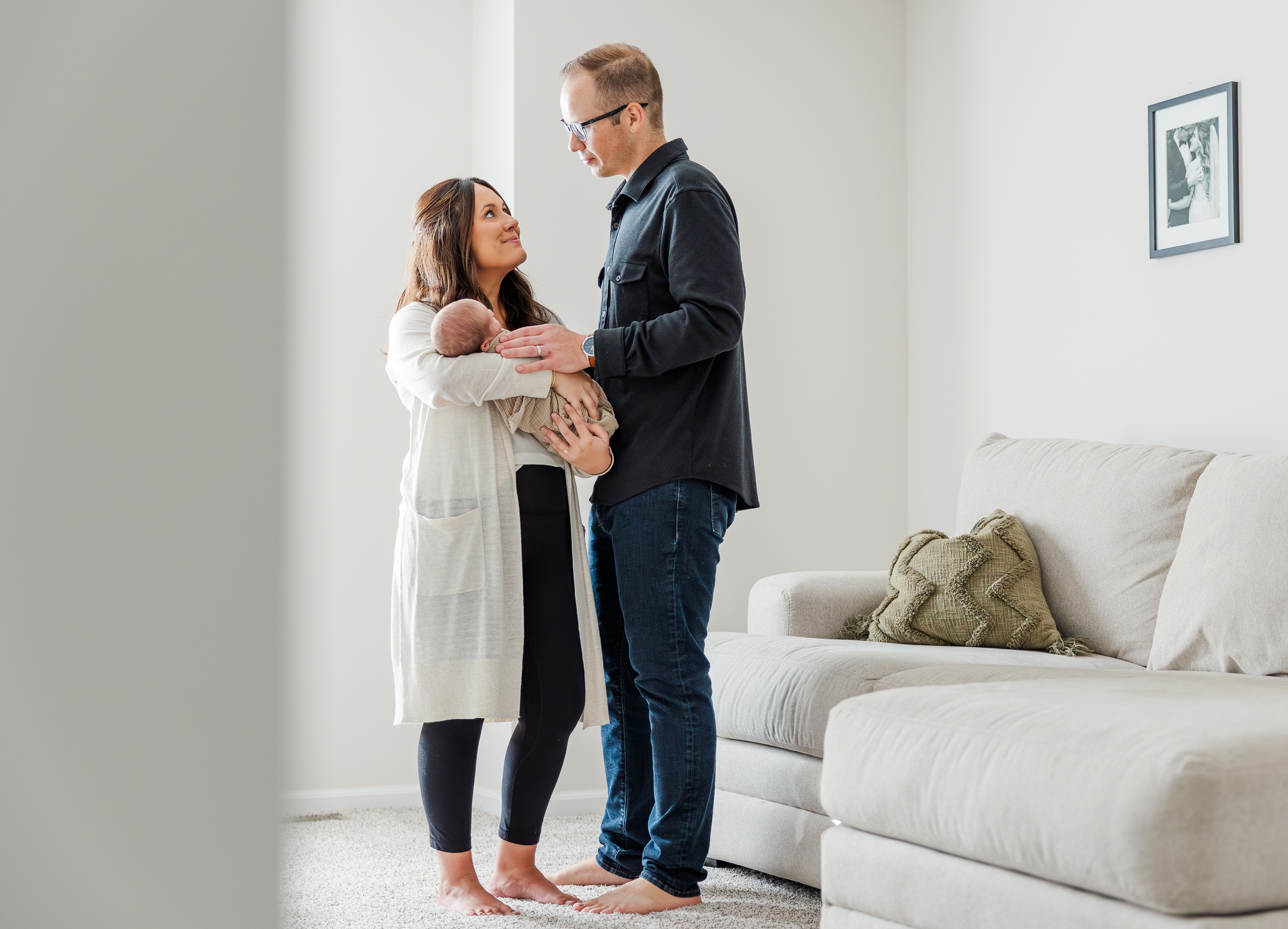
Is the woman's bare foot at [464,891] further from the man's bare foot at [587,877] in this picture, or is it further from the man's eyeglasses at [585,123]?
the man's eyeglasses at [585,123]

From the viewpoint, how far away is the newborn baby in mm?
1875

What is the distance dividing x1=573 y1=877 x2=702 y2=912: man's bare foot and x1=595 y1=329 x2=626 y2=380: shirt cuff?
0.85 metres

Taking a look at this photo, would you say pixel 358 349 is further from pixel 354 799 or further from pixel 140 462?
pixel 140 462

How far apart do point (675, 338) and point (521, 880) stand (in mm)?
964

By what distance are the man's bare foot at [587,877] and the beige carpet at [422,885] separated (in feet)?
0.18

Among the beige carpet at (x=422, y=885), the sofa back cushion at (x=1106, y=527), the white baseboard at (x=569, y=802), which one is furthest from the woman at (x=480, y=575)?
the sofa back cushion at (x=1106, y=527)

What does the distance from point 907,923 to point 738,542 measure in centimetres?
195

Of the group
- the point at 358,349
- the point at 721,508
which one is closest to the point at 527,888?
the point at 721,508

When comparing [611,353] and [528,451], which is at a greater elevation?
[611,353]

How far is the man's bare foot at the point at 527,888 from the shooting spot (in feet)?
6.32

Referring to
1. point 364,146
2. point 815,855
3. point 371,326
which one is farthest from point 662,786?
point 364,146

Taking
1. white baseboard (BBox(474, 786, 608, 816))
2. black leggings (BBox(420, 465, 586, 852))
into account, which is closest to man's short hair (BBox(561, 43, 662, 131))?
black leggings (BBox(420, 465, 586, 852))

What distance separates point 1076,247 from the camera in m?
2.94

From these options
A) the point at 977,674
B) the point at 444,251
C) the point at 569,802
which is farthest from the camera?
the point at 569,802
